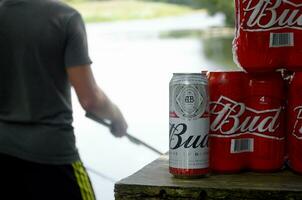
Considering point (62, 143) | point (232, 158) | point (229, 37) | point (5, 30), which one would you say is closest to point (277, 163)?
point (232, 158)

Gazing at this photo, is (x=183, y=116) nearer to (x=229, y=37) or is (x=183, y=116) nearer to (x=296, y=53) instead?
(x=296, y=53)

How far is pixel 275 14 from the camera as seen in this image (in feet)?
2.77

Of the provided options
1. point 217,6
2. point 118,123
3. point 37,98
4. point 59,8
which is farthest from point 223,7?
point 37,98

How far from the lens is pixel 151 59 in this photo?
2498 mm

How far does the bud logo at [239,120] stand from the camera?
2.77ft

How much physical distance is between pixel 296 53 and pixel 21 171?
0.97 m

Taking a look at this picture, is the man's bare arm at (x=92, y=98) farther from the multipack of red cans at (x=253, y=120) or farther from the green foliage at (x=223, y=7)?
the multipack of red cans at (x=253, y=120)

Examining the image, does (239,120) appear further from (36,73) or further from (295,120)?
(36,73)

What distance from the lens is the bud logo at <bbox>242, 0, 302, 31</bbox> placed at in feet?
2.76

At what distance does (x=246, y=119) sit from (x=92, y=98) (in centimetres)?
95

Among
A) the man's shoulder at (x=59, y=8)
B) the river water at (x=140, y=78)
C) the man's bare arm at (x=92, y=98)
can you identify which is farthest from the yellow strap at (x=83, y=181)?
the river water at (x=140, y=78)

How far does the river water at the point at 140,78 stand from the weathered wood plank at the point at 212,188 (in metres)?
1.59

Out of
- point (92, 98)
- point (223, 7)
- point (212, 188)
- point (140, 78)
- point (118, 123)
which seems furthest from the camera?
point (140, 78)

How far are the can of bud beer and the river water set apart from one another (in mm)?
1588
